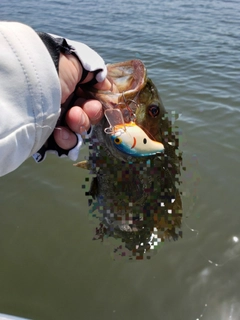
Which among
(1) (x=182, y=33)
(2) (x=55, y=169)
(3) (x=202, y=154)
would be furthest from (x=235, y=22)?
(2) (x=55, y=169)

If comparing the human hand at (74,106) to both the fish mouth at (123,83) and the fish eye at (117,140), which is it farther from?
the fish eye at (117,140)

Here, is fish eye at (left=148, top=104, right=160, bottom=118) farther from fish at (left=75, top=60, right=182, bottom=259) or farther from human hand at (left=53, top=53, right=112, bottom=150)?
human hand at (left=53, top=53, right=112, bottom=150)

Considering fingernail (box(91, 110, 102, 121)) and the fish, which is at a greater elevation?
fingernail (box(91, 110, 102, 121))

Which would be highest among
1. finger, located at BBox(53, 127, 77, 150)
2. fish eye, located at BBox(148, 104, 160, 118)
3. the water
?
fish eye, located at BBox(148, 104, 160, 118)

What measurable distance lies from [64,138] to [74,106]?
0.16 meters

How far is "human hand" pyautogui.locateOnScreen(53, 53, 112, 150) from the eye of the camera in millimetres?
1425

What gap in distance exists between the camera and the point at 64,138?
5.16 ft

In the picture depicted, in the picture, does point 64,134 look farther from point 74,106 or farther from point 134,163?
point 134,163

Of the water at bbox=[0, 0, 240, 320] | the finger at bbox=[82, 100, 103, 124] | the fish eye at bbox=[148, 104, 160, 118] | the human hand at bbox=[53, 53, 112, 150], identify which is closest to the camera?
the human hand at bbox=[53, 53, 112, 150]

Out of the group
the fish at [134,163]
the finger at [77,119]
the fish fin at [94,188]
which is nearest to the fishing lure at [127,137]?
the fish at [134,163]

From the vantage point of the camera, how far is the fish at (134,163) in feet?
5.32

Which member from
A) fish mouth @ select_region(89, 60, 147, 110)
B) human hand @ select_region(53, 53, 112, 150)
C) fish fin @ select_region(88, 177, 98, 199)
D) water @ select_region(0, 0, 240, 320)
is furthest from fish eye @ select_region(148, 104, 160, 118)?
water @ select_region(0, 0, 240, 320)

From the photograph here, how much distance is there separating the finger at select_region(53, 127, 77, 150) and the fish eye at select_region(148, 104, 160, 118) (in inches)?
17.3

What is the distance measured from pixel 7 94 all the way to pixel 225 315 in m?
2.91
